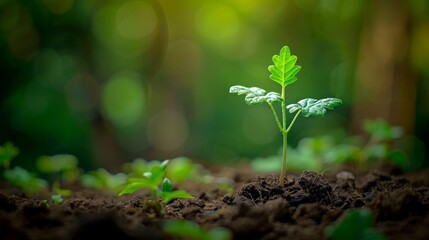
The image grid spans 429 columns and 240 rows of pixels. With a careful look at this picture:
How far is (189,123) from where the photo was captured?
12.0 meters

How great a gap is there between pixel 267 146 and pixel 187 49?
5160mm

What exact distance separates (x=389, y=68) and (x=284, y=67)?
4.31 metres

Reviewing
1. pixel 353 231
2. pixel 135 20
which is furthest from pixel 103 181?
pixel 135 20

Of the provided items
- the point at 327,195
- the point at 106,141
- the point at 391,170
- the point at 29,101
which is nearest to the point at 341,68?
the point at 106,141

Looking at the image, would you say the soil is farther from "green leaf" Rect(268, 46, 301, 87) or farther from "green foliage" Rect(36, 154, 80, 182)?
"green foliage" Rect(36, 154, 80, 182)

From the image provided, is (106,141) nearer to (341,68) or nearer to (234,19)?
(234,19)

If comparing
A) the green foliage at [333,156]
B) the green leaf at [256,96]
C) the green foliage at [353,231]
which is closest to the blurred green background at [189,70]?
the green foliage at [333,156]

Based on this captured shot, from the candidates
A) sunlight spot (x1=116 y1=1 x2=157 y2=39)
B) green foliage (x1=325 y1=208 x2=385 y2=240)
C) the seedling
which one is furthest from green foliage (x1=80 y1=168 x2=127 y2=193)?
sunlight spot (x1=116 y1=1 x2=157 y2=39)

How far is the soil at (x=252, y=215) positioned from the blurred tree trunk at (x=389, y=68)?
153 inches

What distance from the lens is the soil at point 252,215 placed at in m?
1.38

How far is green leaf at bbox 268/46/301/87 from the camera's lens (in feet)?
6.49

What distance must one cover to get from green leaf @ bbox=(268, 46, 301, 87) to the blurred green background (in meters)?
4.27

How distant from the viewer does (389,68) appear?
228 inches

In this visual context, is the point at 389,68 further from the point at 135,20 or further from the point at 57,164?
the point at 135,20
